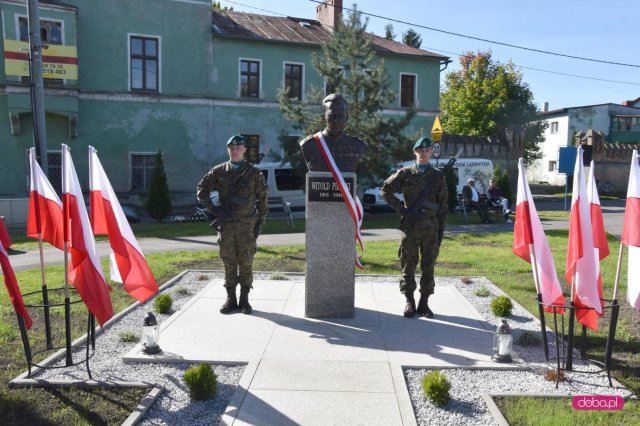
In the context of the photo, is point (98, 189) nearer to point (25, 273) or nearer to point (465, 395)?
point (465, 395)

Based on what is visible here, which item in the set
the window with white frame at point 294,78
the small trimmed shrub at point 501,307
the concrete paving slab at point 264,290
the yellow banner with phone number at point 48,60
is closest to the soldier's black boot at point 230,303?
the concrete paving slab at point 264,290

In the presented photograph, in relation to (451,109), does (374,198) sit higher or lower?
lower

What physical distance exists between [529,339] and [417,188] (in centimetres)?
206

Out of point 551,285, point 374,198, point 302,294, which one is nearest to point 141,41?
point 374,198

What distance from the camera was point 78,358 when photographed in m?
5.16

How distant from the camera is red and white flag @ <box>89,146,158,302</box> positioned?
4.53 metres

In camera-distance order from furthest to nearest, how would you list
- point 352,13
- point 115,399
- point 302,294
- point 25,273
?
1. point 352,13
2. point 25,273
3. point 302,294
4. point 115,399

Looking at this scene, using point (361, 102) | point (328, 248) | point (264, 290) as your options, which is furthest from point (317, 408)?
point (361, 102)

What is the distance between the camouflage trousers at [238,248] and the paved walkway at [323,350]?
1.55 feet

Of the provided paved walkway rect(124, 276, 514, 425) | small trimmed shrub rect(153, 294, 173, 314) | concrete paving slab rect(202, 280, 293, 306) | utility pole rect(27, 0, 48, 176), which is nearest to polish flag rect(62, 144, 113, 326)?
paved walkway rect(124, 276, 514, 425)

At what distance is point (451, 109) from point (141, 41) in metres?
24.9

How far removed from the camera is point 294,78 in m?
25.5

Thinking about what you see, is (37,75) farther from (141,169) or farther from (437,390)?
(437,390)

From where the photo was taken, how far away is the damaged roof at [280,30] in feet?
80.6
